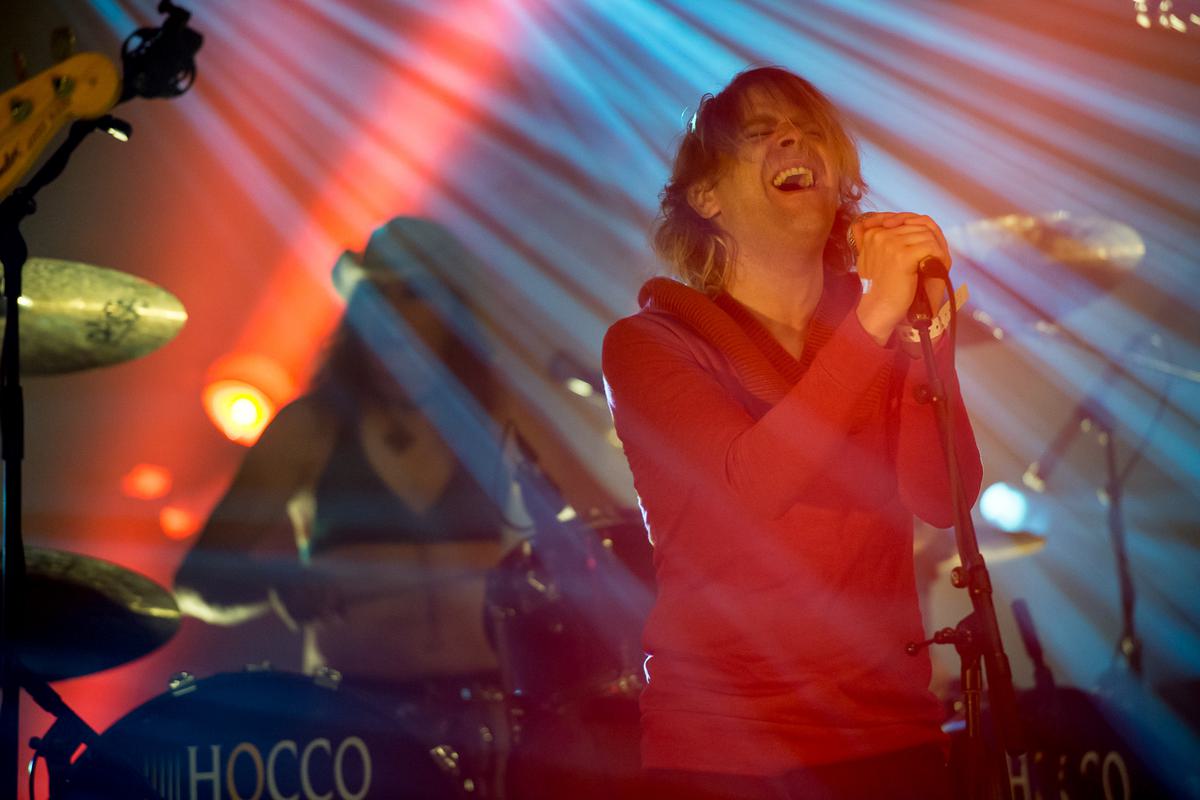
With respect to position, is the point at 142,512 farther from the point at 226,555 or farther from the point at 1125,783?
the point at 1125,783

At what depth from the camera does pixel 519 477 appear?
3.14 metres

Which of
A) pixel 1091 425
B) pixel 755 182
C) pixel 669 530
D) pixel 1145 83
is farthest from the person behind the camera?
pixel 1091 425

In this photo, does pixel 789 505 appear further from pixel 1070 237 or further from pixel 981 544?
pixel 1070 237

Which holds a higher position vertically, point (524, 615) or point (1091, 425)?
point (1091, 425)

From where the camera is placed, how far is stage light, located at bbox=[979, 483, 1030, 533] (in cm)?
374

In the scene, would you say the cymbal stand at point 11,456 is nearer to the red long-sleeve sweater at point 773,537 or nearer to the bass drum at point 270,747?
the bass drum at point 270,747

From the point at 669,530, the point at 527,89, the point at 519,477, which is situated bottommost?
the point at 669,530

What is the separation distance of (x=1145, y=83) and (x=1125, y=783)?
7.21ft

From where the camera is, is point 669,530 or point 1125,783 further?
point 1125,783

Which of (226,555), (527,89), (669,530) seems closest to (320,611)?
(226,555)

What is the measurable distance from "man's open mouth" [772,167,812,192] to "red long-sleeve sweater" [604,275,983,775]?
0.73 ft

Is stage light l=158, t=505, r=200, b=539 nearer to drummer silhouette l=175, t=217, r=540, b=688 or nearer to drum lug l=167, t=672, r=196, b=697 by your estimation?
drummer silhouette l=175, t=217, r=540, b=688

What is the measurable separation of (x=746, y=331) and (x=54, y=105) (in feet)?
6.47

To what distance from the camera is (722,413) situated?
1.25 meters
